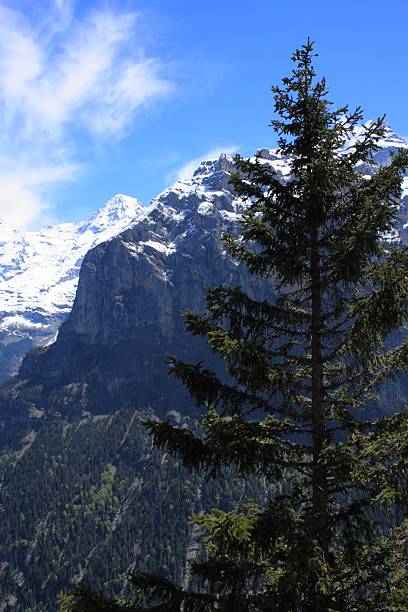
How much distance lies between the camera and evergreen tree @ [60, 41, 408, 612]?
47.0 feet

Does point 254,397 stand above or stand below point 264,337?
below

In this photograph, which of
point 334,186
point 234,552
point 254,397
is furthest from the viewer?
point 334,186

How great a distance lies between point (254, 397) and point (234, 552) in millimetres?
4412

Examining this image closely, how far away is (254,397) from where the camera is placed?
16.1 meters

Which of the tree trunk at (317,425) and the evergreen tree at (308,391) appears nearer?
the evergreen tree at (308,391)

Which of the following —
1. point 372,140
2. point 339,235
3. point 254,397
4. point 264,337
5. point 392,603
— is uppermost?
point 372,140

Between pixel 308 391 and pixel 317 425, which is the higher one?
pixel 308 391

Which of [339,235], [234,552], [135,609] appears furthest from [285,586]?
[339,235]

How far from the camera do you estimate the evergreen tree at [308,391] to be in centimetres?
1432

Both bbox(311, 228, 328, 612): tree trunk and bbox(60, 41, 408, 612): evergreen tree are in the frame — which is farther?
bbox(311, 228, 328, 612): tree trunk

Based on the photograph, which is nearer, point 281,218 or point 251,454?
point 251,454

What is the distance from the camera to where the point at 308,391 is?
56.9ft

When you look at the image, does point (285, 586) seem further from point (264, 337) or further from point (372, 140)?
point (372, 140)

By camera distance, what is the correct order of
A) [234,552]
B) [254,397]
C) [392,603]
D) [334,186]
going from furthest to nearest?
[334,186] → [254,397] → [392,603] → [234,552]
